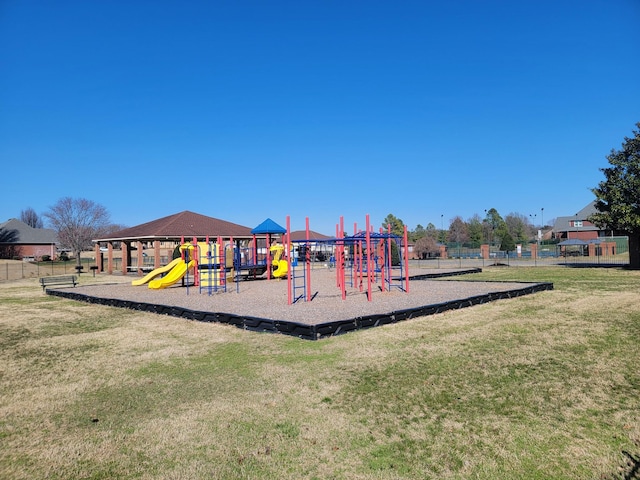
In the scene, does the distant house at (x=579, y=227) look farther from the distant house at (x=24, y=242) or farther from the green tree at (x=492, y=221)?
the distant house at (x=24, y=242)

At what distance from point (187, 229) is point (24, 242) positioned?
4395 centimetres

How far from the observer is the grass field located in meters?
3.46

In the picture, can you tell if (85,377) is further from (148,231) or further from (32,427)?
(148,231)

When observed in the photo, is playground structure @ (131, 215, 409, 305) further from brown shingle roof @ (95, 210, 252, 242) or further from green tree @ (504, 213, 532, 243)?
green tree @ (504, 213, 532, 243)

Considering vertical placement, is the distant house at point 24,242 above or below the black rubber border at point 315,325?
above

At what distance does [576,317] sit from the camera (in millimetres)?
9914

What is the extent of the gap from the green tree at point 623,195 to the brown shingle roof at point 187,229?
82.3 ft

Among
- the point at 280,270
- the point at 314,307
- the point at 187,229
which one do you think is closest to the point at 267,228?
the point at 280,270

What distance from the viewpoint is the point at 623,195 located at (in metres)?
26.1

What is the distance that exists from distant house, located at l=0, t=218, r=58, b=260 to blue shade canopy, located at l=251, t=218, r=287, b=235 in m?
50.4

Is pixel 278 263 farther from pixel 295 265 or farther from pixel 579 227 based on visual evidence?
pixel 579 227

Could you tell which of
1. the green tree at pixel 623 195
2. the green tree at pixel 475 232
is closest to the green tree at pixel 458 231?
the green tree at pixel 475 232

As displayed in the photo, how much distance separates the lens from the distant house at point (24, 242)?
58844 mm

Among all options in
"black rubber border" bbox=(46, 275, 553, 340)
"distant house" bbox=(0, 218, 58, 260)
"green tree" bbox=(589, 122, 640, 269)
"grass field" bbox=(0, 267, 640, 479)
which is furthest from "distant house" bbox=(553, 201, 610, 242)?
"distant house" bbox=(0, 218, 58, 260)
